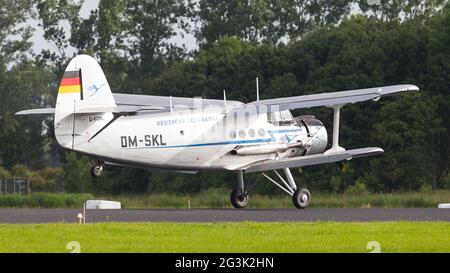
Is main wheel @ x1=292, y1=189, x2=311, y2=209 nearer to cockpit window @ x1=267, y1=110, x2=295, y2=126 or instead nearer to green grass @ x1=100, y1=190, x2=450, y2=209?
cockpit window @ x1=267, y1=110, x2=295, y2=126

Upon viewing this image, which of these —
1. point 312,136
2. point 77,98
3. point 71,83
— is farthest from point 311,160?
point 71,83

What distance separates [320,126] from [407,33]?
1099 inches

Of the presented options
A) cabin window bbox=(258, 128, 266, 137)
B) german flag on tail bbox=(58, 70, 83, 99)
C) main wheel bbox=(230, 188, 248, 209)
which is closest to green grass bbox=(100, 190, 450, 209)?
main wheel bbox=(230, 188, 248, 209)

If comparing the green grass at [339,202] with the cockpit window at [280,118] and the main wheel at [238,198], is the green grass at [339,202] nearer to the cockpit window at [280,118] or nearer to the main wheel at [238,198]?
the main wheel at [238,198]

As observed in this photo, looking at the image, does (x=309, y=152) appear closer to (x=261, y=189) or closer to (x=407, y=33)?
(x=261, y=189)

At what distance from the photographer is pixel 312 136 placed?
3516 centimetres

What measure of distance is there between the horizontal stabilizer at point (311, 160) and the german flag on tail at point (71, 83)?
561 centimetres

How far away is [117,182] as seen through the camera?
204ft

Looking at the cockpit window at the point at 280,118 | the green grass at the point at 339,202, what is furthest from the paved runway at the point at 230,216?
the green grass at the point at 339,202

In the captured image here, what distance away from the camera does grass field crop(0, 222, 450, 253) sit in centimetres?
2002

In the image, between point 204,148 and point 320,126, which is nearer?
point 204,148
